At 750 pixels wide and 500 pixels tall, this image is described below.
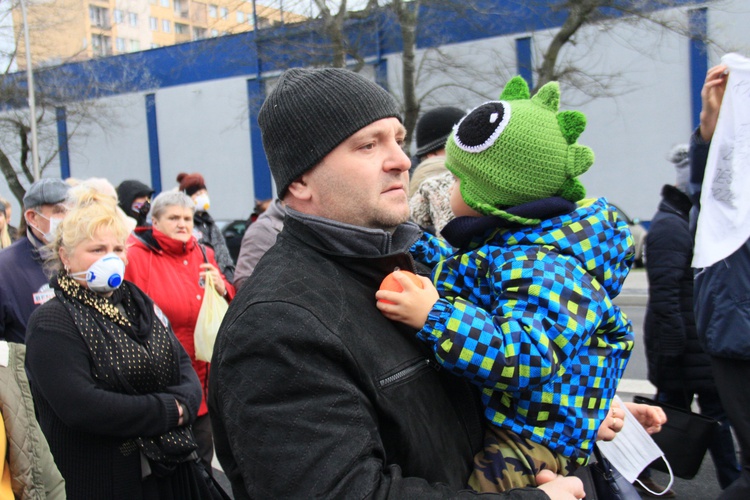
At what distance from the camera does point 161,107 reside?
2548cm

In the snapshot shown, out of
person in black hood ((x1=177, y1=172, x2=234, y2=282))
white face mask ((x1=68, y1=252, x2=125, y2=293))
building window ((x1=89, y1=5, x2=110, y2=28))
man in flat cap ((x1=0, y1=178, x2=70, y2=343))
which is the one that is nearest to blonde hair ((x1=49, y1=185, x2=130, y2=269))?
white face mask ((x1=68, y1=252, x2=125, y2=293))

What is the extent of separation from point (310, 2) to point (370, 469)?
15166 millimetres

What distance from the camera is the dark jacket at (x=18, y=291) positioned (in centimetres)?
362

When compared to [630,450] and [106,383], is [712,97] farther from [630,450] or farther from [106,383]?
[106,383]

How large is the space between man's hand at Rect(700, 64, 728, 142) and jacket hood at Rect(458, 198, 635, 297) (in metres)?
1.44

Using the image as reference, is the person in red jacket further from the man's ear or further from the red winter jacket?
the man's ear

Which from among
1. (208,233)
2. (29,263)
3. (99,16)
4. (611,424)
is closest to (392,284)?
(611,424)

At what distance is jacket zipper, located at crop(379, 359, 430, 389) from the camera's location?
4.90 feet

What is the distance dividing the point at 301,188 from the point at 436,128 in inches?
86.9

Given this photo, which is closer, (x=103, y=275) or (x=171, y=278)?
(x=103, y=275)

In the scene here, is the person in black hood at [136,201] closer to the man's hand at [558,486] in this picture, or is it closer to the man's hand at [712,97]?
the man's hand at [712,97]

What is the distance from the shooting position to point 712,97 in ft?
9.86

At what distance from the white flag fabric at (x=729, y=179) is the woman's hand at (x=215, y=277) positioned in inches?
117

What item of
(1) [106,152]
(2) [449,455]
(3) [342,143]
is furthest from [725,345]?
(1) [106,152]
